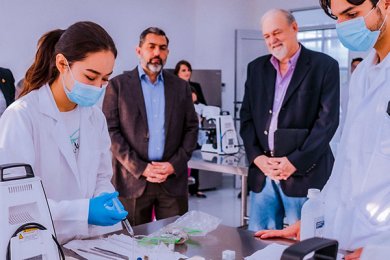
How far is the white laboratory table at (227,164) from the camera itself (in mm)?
2912

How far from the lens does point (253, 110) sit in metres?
2.40

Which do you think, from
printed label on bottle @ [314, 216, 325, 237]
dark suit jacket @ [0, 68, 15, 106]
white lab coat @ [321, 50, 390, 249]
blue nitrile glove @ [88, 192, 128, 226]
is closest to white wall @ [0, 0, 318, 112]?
dark suit jacket @ [0, 68, 15, 106]

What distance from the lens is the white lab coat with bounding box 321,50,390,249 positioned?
1.31m

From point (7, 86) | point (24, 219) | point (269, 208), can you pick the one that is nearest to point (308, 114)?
point (269, 208)

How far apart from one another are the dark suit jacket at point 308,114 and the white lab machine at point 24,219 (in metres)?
1.42

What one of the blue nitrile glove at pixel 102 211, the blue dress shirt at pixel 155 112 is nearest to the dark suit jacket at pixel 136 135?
the blue dress shirt at pixel 155 112

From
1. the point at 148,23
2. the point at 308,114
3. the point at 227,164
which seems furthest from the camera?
the point at 148,23

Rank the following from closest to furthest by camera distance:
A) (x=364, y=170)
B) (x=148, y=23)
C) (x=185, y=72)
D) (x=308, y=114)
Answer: (x=364, y=170)
(x=308, y=114)
(x=185, y=72)
(x=148, y=23)

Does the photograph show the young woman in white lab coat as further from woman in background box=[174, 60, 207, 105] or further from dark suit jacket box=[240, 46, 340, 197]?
woman in background box=[174, 60, 207, 105]

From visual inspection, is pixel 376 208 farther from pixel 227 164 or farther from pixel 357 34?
pixel 227 164

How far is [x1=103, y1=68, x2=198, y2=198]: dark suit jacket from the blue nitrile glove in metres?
1.10

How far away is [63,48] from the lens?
5.05 feet

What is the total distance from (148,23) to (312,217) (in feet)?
16.3

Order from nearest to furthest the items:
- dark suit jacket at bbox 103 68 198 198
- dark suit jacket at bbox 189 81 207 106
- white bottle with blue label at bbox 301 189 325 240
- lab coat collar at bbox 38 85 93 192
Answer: white bottle with blue label at bbox 301 189 325 240, lab coat collar at bbox 38 85 93 192, dark suit jacket at bbox 103 68 198 198, dark suit jacket at bbox 189 81 207 106
